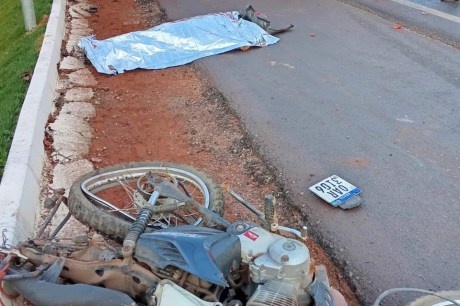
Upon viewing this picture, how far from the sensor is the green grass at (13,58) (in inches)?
244

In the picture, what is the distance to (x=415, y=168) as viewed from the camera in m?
4.92

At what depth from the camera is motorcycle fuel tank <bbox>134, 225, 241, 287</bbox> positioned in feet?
9.18

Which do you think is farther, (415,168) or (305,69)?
(305,69)

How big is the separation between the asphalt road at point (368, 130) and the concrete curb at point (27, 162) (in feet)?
6.81

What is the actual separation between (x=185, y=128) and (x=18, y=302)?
3065 mm

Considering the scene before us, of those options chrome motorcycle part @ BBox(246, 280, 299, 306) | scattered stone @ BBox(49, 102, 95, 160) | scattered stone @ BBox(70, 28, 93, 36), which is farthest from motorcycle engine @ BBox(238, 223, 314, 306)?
scattered stone @ BBox(70, 28, 93, 36)

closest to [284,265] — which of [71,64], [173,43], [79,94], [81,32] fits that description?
[79,94]

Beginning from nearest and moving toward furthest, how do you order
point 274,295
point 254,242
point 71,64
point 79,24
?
point 274,295 → point 254,242 → point 71,64 → point 79,24

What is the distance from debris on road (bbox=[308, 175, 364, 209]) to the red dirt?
1.03 feet

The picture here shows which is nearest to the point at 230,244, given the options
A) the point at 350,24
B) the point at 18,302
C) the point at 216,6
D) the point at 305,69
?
the point at 18,302

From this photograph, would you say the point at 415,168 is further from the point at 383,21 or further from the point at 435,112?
the point at 383,21

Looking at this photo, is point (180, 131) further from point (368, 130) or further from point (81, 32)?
point (81, 32)

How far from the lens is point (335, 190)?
4594 millimetres

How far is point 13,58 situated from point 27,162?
5.32m
